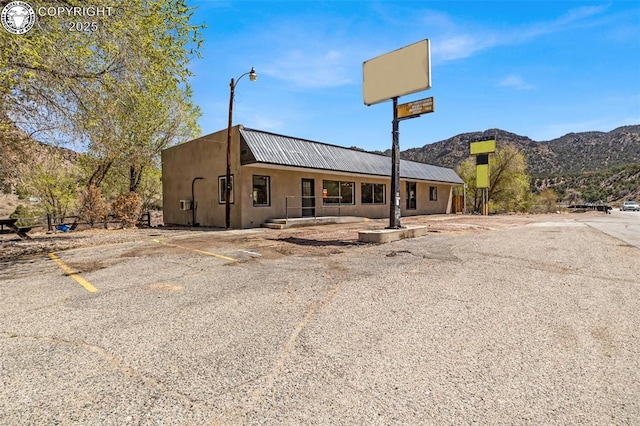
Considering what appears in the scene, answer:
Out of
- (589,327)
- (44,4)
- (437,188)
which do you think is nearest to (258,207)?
(44,4)

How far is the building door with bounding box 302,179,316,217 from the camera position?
16431 millimetres

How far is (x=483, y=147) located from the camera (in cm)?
2966

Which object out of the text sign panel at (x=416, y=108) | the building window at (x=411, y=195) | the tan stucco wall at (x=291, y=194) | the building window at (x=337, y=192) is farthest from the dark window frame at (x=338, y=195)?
the text sign panel at (x=416, y=108)

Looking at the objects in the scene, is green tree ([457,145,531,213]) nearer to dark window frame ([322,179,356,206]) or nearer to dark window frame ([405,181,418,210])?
dark window frame ([405,181,418,210])

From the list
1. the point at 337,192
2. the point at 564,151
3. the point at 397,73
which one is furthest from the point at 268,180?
the point at 564,151

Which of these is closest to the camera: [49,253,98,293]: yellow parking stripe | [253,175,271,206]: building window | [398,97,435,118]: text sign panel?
[49,253,98,293]: yellow parking stripe

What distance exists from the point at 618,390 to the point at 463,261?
13.6 ft

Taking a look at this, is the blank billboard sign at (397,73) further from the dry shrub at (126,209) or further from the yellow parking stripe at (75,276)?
the dry shrub at (126,209)

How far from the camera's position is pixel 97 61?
751cm

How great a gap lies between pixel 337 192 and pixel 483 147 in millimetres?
18827

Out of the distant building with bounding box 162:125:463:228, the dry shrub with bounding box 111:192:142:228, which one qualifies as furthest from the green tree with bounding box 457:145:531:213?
the dry shrub with bounding box 111:192:142:228

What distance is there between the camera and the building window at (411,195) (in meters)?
23.9

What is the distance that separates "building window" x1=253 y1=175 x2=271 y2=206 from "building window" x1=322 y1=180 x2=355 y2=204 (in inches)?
137

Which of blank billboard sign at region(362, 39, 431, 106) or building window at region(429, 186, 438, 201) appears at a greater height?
blank billboard sign at region(362, 39, 431, 106)
